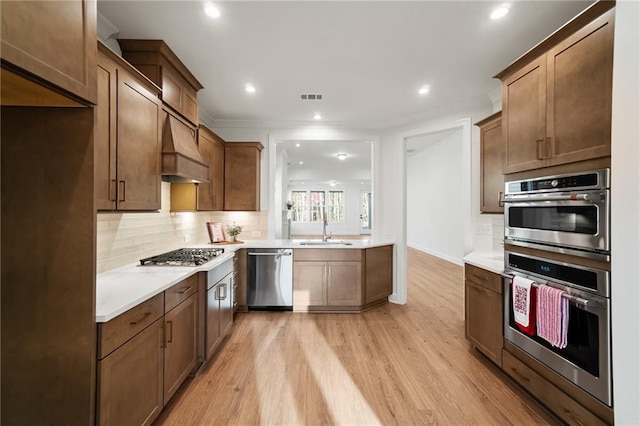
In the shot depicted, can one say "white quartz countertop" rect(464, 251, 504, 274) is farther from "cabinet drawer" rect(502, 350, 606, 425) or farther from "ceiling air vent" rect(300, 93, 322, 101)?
"ceiling air vent" rect(300, 93, 322, 101)

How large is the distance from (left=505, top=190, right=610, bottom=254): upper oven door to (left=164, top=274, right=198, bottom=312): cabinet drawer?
102 inches

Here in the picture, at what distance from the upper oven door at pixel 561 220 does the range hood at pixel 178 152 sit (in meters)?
2.71

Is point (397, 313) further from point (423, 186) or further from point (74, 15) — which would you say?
point (423, 186)

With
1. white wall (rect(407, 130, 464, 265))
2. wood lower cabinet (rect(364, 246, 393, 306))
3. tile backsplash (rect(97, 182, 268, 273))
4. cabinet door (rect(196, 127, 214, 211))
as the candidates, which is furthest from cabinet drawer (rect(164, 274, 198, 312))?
white wall (rect(407, 130, 464, 265))

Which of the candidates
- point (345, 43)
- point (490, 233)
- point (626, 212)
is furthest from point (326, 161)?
point (626, 212)

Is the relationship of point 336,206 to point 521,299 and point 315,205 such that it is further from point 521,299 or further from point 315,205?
point 521,299

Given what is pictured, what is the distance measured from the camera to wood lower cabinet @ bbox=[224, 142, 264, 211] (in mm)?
4106

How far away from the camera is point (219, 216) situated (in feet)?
14.1

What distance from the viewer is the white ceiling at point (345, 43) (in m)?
1.96

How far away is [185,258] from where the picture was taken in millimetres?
2551

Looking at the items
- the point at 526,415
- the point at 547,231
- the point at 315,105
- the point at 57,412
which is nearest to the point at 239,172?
the point at 315,105

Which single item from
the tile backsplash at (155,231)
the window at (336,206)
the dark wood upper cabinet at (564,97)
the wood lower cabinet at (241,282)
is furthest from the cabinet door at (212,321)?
the window at (336,206)

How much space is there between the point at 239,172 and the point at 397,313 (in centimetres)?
302

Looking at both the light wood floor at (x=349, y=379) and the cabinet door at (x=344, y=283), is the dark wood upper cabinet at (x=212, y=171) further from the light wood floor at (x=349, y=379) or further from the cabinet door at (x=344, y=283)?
the cabinet door at (x=344, y=283)
